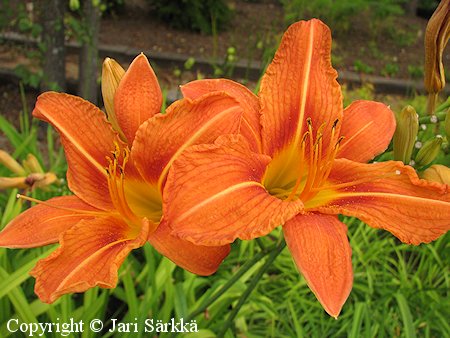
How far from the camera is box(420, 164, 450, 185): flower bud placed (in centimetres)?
81

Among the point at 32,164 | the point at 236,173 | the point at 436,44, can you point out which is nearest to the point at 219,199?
the point at 236,173

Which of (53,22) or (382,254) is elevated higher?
(53,22)

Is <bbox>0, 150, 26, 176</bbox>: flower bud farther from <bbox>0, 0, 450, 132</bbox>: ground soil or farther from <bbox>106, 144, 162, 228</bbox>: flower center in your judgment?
<bbox>0, 0, 450, 132</bbox>: ground soil

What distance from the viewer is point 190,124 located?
708 mm

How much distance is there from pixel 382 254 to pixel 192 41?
4005mm

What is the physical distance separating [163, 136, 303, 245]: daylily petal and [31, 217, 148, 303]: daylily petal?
10 cm

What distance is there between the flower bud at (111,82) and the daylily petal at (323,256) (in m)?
0.34

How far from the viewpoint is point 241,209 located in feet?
2.13

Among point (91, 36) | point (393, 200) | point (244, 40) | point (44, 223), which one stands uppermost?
point (393, 200)

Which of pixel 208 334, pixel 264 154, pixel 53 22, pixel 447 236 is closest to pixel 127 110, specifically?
pixel 264 154

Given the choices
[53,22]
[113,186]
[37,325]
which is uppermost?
[113,186]

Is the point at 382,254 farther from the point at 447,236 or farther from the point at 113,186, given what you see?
the point at 113,186

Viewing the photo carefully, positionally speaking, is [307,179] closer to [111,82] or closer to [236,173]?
[236,173]

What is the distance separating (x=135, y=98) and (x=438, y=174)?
50cm
